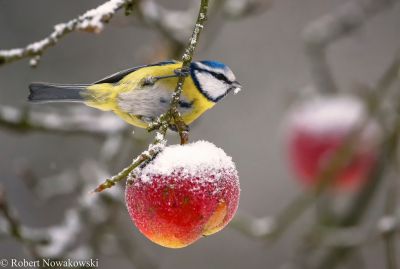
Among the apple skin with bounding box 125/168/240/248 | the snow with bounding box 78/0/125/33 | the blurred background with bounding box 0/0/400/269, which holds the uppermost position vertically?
the blurred background with bounding box 0/0/400/269

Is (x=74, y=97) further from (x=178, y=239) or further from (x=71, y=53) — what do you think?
(x=71, y=53)

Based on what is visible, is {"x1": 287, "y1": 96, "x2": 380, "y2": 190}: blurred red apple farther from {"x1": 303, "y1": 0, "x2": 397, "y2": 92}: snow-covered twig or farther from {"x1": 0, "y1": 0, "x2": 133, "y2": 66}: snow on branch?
{"x1": 0, "y1": 0, "x2": 133, "y2": 66}: snow on branch

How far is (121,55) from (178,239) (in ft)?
8.80

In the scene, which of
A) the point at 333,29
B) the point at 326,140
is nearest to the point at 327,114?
the point at 326,140

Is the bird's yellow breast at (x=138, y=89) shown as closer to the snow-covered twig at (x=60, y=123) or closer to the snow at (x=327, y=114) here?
the snow-covered twig at (x=60, y=123)

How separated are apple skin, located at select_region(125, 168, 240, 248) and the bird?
0.47 feet

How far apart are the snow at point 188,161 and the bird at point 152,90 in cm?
11

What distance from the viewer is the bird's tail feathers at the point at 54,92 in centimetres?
98

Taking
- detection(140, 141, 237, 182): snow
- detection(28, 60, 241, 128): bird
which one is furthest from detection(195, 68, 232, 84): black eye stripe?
detection(140, 141, 237, 182): snow

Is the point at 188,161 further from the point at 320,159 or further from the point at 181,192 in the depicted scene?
the point at 320,159

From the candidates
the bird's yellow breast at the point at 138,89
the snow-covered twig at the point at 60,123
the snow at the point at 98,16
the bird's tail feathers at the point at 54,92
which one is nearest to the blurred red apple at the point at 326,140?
the snow-covered twig at the point at 60,123

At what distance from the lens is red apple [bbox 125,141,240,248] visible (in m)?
0.96

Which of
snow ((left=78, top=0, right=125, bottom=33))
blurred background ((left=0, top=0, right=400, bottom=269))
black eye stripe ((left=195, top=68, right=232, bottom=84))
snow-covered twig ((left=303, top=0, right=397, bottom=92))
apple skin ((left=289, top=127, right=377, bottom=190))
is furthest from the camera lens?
blurred background ((left=0, top=0, right=400, bottom=269))

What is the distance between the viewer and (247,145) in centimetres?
380
